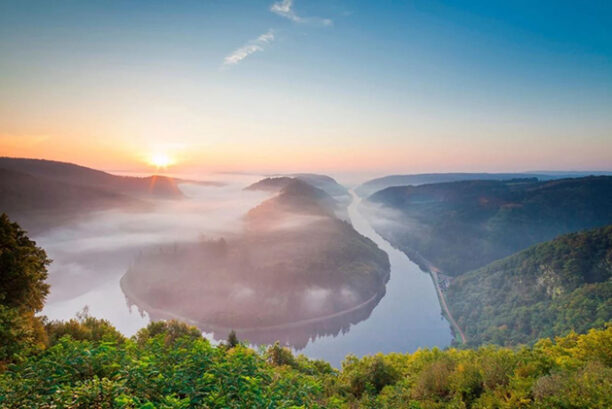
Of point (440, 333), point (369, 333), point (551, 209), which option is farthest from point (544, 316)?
point (551, 209)

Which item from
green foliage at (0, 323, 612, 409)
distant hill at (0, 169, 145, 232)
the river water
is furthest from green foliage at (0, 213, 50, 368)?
distant hill at (0, 169, 145, 232)

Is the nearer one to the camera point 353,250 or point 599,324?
point 599,324

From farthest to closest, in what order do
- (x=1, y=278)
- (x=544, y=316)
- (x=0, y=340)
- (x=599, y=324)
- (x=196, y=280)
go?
(x=196, y=280), (x=544, y=316), (x=599, y=324), (x=1, y=278), (x=0, y=340)

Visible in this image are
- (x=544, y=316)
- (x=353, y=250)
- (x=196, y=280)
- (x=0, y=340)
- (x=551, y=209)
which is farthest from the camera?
(x=551, y=209)

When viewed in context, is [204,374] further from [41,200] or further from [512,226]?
[512,226]

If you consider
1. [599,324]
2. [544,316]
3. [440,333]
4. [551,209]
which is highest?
[551,209]

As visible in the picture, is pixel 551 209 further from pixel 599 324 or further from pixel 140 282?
pixel 140 282

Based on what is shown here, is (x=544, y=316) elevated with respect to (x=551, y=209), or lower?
lower

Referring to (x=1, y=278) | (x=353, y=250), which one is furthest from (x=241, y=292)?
(x=1, y=278)
